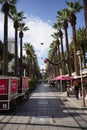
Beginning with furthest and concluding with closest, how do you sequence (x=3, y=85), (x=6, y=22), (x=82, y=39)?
(x=82, y=39) → (x=6, y=22) → (x=3, y=85)

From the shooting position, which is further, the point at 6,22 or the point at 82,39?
the point at 82,39

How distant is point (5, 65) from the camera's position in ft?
109

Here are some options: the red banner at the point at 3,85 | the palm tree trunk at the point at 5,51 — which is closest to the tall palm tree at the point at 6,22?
the palm tree trunk at the point at 5,51

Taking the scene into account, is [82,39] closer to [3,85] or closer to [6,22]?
[6,22]

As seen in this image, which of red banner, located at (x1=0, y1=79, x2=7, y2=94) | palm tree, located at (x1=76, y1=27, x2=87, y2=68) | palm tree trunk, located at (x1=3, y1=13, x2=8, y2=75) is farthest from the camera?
palm tree, located at (x1=76, y1=27, x2=87, y2=68)

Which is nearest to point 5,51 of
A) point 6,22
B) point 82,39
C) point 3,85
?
point 6,22

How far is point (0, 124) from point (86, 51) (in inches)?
2116

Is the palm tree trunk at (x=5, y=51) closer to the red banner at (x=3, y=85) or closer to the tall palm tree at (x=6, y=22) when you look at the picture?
the tall palm tree at (x=6, y=22)

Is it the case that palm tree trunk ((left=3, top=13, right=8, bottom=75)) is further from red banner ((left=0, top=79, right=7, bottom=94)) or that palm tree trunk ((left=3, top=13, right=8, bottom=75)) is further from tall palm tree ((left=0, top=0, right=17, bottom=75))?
red banner ((left=0, top=79, right=7, bottom=94))

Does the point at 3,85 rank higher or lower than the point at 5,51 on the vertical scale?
lower

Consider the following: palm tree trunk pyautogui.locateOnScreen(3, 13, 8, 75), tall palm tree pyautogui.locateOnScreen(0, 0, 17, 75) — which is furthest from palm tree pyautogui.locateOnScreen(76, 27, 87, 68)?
palm tree trunk pyautogui.locateOnScreen(3, 13, 8, 75)

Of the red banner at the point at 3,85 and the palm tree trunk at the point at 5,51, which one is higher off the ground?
the palm tree trunk at the point at 5,51

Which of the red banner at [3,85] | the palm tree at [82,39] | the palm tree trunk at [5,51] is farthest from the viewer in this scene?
the palm tree at [82,39]

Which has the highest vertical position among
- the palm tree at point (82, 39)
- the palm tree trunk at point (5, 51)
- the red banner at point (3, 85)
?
the palm tree at point (82, 39)
